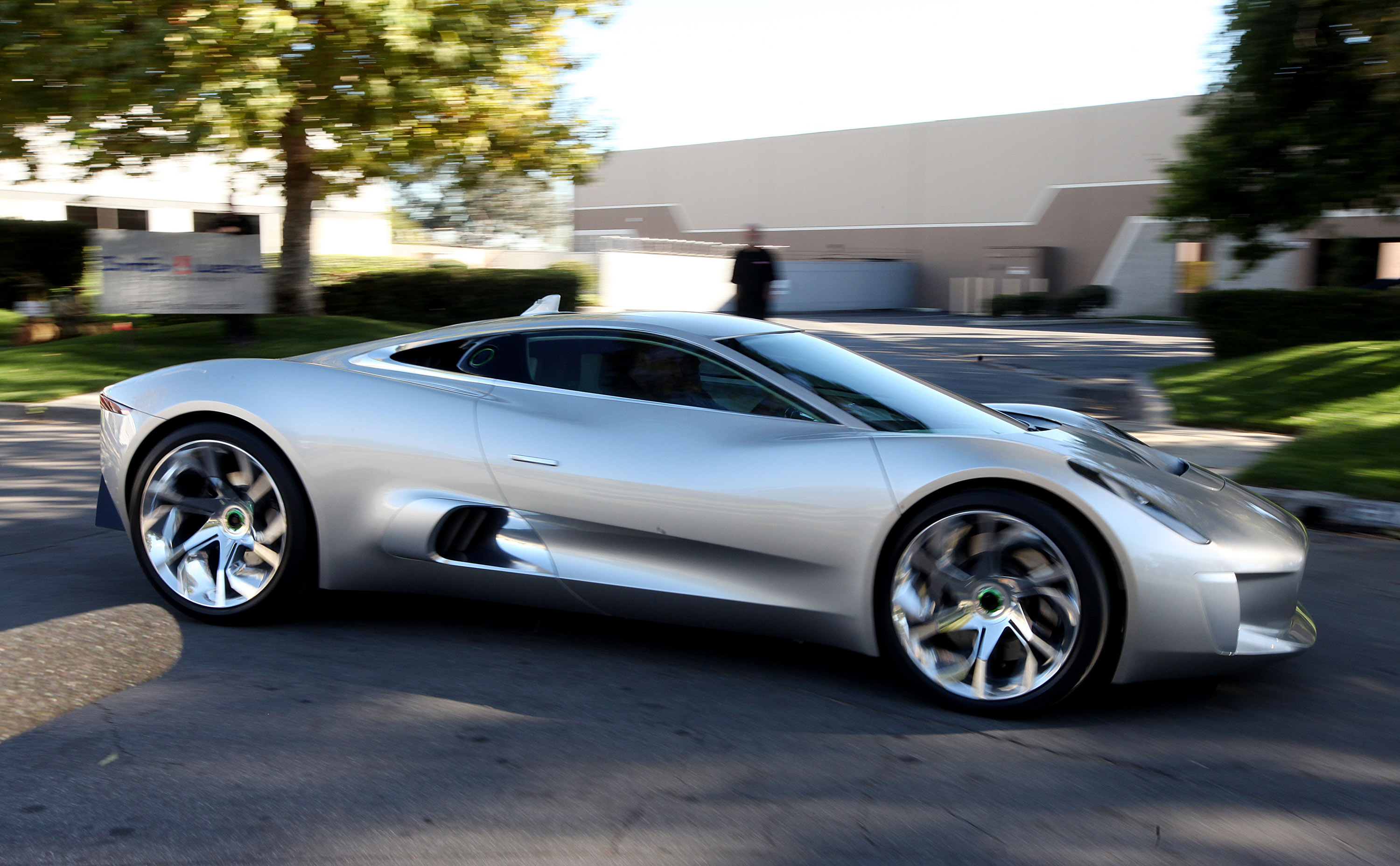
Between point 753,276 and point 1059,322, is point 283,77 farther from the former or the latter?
point 1059,322

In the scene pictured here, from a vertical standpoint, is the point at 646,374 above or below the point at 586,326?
below

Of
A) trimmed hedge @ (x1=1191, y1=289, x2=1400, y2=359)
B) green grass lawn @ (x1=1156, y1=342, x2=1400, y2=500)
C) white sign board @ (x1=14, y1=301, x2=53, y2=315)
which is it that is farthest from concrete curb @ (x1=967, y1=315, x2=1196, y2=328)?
white sign board @ (x1=14, y1=301, x2=53, y2=315)

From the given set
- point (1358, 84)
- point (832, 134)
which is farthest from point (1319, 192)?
point (832, 134)

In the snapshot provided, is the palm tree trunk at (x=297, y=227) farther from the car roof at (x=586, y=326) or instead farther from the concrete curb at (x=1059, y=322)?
the concrete curb at (x=1059, y=322)

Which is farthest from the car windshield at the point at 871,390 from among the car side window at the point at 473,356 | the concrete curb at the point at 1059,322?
the concrete curb at the point at 1059,322

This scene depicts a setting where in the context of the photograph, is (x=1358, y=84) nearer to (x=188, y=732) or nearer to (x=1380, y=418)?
(x=1380, y=418)

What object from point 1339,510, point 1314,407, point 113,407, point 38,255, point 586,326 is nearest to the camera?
point 586,326

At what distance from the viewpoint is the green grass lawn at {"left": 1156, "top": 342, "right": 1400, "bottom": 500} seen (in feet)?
24.2

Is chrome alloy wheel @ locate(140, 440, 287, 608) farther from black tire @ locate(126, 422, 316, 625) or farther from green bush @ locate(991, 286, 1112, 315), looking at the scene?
green bush @ locate(991, 286, 1112, 315)

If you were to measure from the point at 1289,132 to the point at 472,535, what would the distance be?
1114cm

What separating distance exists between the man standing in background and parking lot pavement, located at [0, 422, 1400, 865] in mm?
9143

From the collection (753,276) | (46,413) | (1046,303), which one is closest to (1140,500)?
(753,276)

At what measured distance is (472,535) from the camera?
4.16 meters

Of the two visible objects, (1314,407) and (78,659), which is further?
(1314,407)
